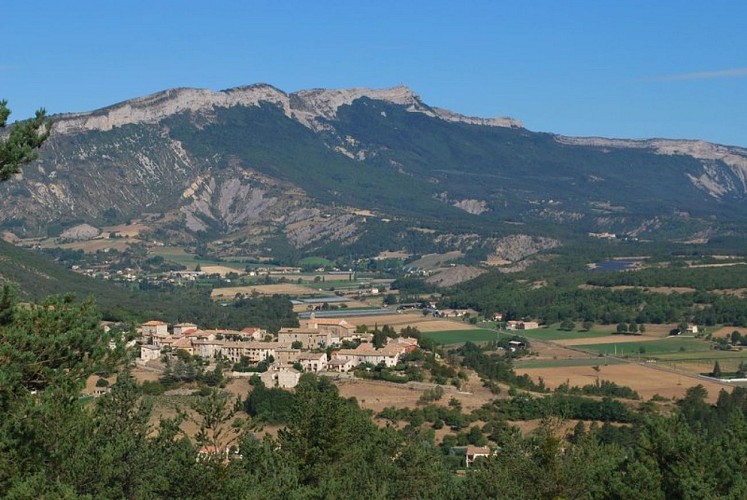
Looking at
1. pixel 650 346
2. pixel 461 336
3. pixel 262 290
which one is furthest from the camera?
pixel 262 290

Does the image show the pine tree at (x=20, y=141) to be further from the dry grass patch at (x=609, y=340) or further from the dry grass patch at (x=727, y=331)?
the dry grass patch at (x=727, y=331)

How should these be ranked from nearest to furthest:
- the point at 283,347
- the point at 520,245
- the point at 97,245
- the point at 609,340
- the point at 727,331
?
the point at 283,347 < the point at 609,340 < the point at 727,331 < the point at 97,245 < the point at 520,245

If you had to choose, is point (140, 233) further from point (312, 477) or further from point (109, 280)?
point (312, 477)

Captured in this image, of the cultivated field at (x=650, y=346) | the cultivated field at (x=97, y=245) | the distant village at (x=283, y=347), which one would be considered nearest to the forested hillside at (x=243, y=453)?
the distant village at (x=283, y=347)

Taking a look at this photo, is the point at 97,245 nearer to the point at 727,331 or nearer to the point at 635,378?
the point at 727,331

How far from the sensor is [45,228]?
19450 centimetres

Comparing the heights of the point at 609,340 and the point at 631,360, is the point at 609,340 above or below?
above

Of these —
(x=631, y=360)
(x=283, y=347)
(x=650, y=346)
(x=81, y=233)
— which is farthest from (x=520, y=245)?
(x=283, y=347)

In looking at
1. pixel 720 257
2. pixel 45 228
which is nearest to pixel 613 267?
pixel 720 257

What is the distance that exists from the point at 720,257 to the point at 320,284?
4723 centimetres

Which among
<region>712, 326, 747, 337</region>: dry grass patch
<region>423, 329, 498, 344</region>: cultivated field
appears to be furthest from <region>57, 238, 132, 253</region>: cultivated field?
<region>712, 326, 747, 337</region>: dry grass patch

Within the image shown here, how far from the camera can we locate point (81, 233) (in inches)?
7456

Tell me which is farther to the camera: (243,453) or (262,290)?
(262,290)

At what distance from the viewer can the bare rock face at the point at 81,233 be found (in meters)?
186
